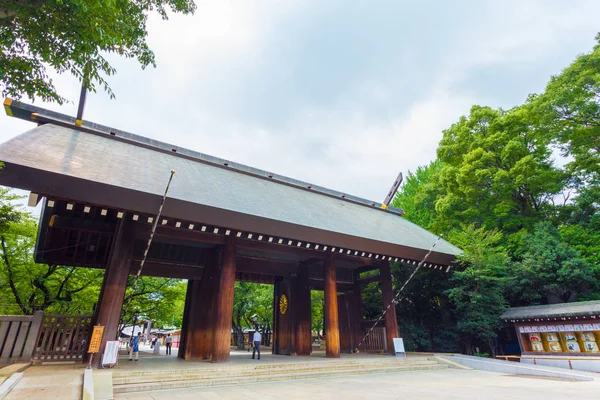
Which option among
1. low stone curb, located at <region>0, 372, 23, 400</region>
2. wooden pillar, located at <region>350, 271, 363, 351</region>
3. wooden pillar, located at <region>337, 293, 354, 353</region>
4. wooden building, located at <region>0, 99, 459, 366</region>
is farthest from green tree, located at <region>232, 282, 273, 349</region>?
low stone curb, located at <region>0, 372, 23, 400</region>

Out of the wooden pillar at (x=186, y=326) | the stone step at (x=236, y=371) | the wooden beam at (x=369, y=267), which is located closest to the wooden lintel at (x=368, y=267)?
the wooden beam at (x=369, y=267)

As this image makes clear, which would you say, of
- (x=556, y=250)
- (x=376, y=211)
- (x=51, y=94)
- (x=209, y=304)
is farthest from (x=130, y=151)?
(x=556, y=250)

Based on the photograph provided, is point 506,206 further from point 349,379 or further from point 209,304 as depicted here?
point 209,304

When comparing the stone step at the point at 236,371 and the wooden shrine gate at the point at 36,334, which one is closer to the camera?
the stone step at the point at 236,371

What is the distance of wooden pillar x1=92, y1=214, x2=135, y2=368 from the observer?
764 cm

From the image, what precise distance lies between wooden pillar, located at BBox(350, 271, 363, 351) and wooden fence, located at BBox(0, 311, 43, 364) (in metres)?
12.1

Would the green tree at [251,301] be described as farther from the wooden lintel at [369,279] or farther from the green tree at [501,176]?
the green tree at [501,176]

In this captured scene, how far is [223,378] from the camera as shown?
7109 mm

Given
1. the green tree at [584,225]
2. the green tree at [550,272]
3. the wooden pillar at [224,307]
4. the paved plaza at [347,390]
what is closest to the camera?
the paved plaza at [347,390]

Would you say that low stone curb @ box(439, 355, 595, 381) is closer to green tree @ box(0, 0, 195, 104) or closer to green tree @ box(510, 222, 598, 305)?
green tree @ box(510, 222, 598, 305)

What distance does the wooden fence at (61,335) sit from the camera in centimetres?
882

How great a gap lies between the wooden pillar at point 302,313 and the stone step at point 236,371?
394 centimetres

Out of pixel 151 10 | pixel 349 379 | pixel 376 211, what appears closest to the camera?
pixel 151 10

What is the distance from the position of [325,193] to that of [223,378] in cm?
1088
